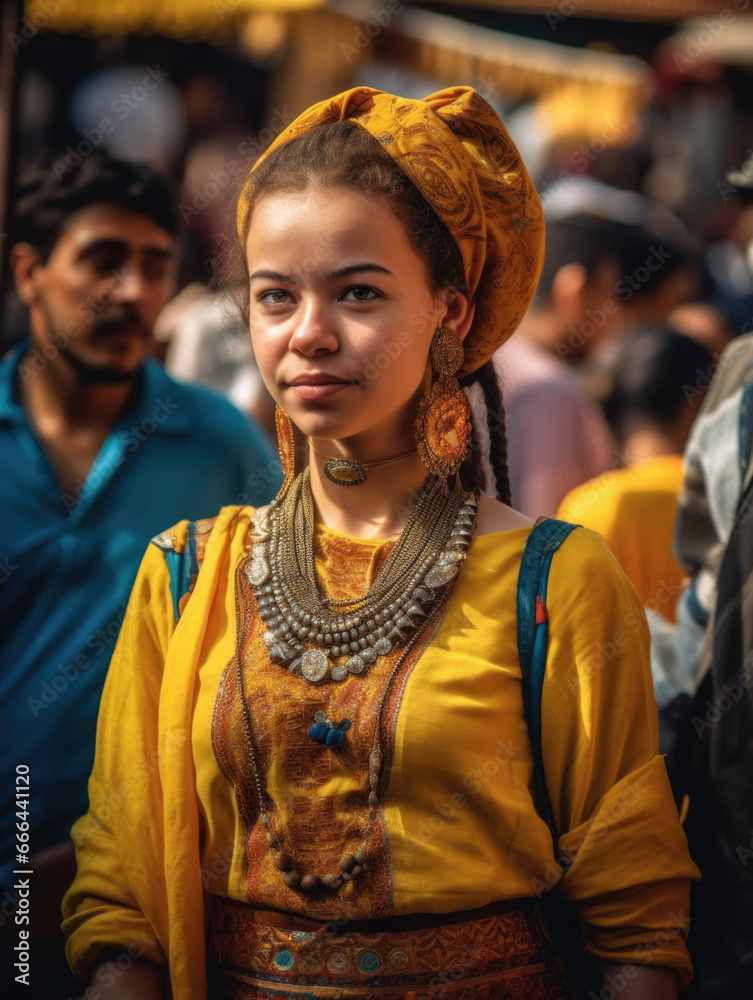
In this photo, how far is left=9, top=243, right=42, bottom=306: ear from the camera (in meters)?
2.98

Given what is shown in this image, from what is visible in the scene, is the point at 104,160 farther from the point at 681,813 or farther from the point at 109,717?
the point at 681,813

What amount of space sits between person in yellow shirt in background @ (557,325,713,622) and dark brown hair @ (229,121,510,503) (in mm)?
1683

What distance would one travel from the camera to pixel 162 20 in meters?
5.92

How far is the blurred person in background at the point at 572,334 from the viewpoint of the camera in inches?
155

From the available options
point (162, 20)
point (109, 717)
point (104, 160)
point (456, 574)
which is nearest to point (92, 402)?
point (104, 160)

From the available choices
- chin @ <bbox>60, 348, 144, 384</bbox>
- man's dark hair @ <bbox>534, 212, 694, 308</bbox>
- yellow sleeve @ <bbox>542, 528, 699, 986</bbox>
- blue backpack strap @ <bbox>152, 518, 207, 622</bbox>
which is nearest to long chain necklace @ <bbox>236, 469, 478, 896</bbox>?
blue backpack strap @ <bbox>152, 518, 207, 622</bbox>

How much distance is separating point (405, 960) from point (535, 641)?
0.56 metres

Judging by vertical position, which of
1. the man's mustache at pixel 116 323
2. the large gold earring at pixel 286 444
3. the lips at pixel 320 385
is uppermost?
the man's mustache at pixel 116 323

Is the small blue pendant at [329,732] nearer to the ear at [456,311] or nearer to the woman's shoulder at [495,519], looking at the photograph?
the woman's shoulder at [495,519]

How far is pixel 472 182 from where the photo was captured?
71.7 inches

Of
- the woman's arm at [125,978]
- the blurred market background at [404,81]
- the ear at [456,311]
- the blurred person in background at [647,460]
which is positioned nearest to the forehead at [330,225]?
the ear at [456,311]

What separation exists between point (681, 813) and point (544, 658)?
2.93 feet

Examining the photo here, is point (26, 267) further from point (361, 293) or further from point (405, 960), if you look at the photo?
point (405, 960)

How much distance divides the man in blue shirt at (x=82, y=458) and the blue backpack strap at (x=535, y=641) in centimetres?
132
